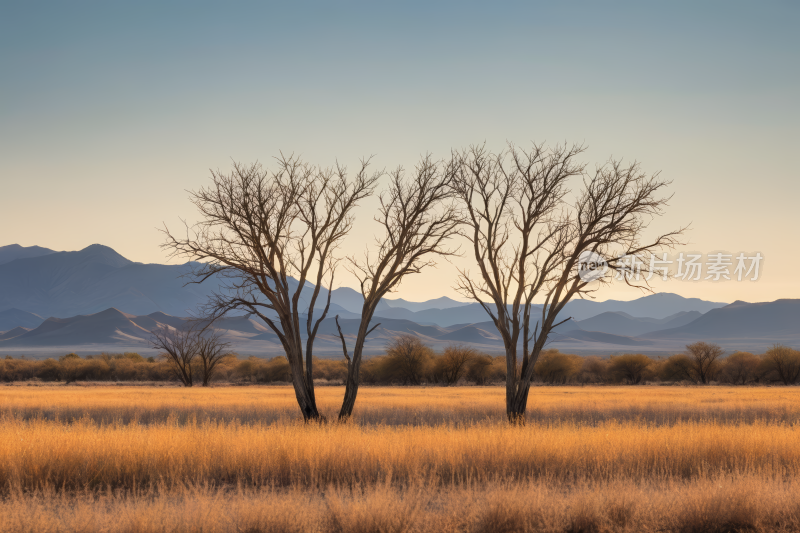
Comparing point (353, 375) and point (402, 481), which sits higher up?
point (353, 375)

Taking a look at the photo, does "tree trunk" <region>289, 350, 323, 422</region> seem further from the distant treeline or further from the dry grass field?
the distant treeline

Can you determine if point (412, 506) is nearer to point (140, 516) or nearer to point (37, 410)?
point (140, 516)

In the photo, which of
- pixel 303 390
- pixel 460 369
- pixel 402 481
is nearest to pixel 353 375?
pixel 303 390

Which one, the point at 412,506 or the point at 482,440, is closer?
the point at 412,506

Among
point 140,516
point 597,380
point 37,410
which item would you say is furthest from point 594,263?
point 597,380

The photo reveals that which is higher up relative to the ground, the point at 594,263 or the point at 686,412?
Result: the point at 594,263

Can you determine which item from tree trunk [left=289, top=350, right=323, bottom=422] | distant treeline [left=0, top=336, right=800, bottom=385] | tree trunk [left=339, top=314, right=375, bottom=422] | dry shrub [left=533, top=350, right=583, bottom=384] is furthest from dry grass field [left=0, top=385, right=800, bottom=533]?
dry shrub [left=533, top=350, right=583, bottom=384]

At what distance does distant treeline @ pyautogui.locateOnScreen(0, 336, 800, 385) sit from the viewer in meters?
70.6

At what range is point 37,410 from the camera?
32.4 meters

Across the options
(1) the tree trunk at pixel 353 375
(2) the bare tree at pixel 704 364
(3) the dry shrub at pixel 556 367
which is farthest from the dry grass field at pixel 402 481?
(2) the bare tree at pixel 704 364

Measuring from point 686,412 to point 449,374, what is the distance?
39.9 meters

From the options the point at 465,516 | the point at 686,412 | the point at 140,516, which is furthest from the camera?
the point at 686,412

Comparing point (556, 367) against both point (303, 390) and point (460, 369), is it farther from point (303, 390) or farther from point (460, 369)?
point (303, 390)

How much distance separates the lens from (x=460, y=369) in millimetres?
70688
